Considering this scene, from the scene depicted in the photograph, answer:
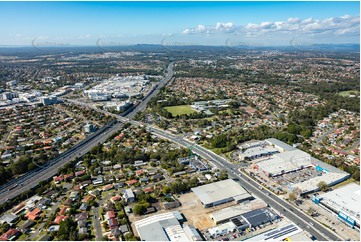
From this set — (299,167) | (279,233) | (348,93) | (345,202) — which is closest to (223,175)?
(299,167)

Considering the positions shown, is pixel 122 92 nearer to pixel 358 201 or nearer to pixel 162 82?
pixel 162 82

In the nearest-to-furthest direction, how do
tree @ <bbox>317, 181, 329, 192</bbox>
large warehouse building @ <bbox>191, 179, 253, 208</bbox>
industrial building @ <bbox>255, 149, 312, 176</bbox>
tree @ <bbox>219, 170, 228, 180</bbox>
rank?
large warehouse building @ <bbox>191, 179, 253, 208</bbox> → tree @ <bbox>317, 181, 329, 192</bbox> → tree @ <bbox>219, 170, 228, 180</bbox> → industrial building @ <bbox>255, 149, 312, 176</bbox>

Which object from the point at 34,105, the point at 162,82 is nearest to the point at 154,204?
the point at 34,105

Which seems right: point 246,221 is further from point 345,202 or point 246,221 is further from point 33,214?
point 33,214

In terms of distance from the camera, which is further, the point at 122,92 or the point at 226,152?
the point at 122,92

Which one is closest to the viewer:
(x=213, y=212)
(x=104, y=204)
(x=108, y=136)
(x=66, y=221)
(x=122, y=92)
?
(x=66, y=221)

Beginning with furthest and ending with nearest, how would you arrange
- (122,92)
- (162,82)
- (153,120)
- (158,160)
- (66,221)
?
(162,82)
(122,92)
(153,120)
(158,160)
(66,221)

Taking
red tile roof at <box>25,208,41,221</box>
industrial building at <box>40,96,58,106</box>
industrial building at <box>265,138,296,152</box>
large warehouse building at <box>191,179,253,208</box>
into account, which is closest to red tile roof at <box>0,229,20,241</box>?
red tile roof at <box>25,208,41,221</box>

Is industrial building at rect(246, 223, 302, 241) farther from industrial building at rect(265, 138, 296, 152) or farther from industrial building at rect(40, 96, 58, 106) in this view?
industrial building at rect(40, 96, 58, 106)
